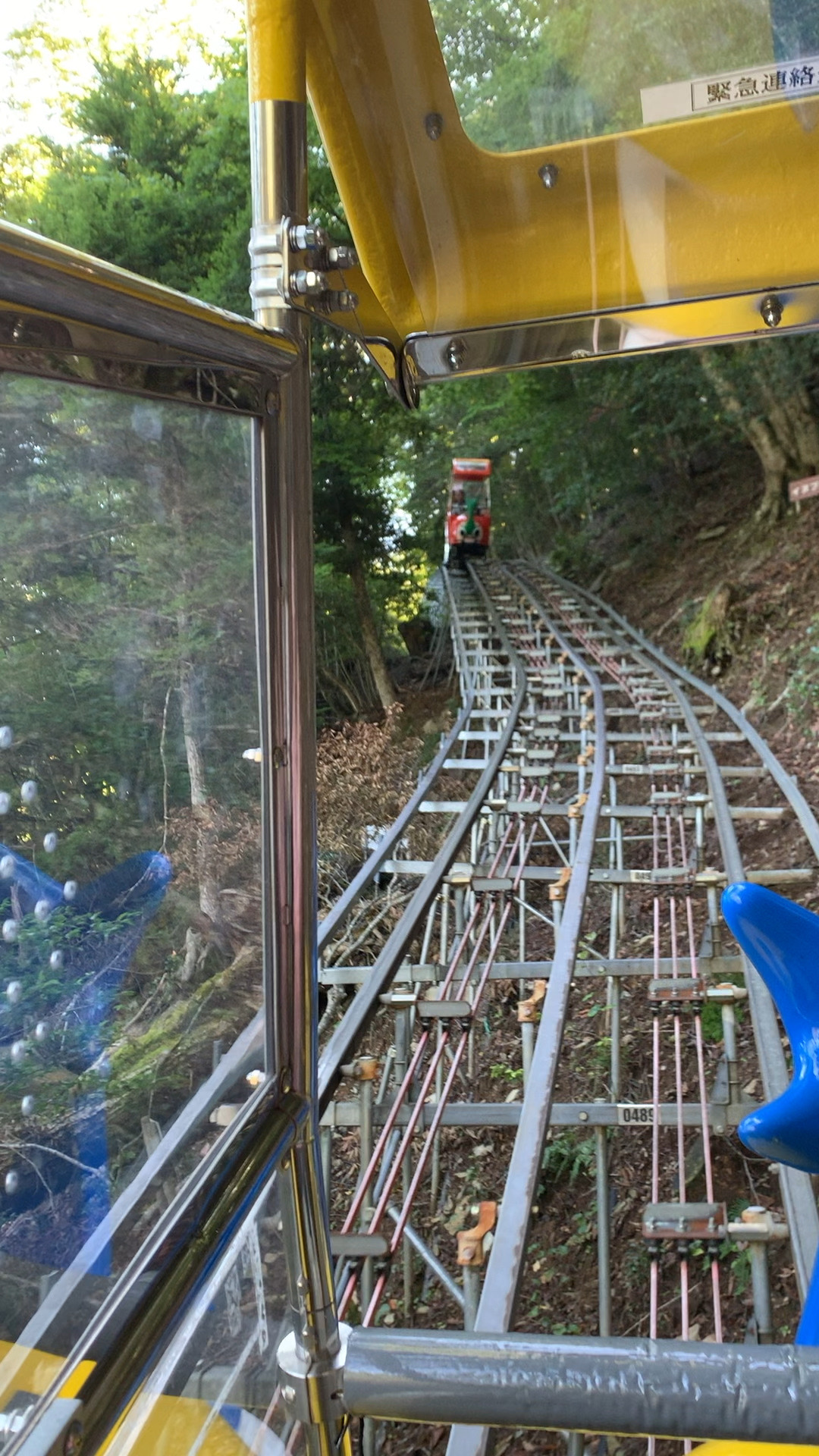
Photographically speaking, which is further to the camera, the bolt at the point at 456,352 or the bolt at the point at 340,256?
the bolt at the point at 456,352

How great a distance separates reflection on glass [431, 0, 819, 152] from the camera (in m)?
1.28

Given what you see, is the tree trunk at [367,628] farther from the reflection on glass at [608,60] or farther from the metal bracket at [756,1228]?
the reflection on glass at [608,60]

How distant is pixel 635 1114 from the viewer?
11.4 ft

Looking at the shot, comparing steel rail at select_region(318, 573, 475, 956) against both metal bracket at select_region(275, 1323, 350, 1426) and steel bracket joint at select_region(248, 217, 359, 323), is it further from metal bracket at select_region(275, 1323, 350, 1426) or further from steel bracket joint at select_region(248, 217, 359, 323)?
steel bracket joint at select_region(248, 217, 359, 323)

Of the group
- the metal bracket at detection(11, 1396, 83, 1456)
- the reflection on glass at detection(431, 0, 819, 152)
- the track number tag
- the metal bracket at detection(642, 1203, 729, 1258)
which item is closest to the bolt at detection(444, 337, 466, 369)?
the reflection on glass at detection(431, 0, 819, 152)

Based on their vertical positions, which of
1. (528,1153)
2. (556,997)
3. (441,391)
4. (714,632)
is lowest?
(528,1153)

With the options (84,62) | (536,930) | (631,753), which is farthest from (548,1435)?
(84,62)

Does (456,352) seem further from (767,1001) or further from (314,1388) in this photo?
(767,1001)

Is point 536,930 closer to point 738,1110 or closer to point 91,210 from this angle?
point 738,1110

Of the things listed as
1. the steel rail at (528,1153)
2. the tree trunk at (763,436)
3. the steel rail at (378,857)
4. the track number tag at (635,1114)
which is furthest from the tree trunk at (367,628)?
the track number tag at (635,1114)

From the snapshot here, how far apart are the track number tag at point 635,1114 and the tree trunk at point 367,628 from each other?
11.3 metres

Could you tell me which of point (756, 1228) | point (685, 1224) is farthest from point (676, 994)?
point (756, 1228)

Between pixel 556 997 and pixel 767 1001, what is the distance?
798 mm

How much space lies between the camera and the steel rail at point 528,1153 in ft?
6.12
